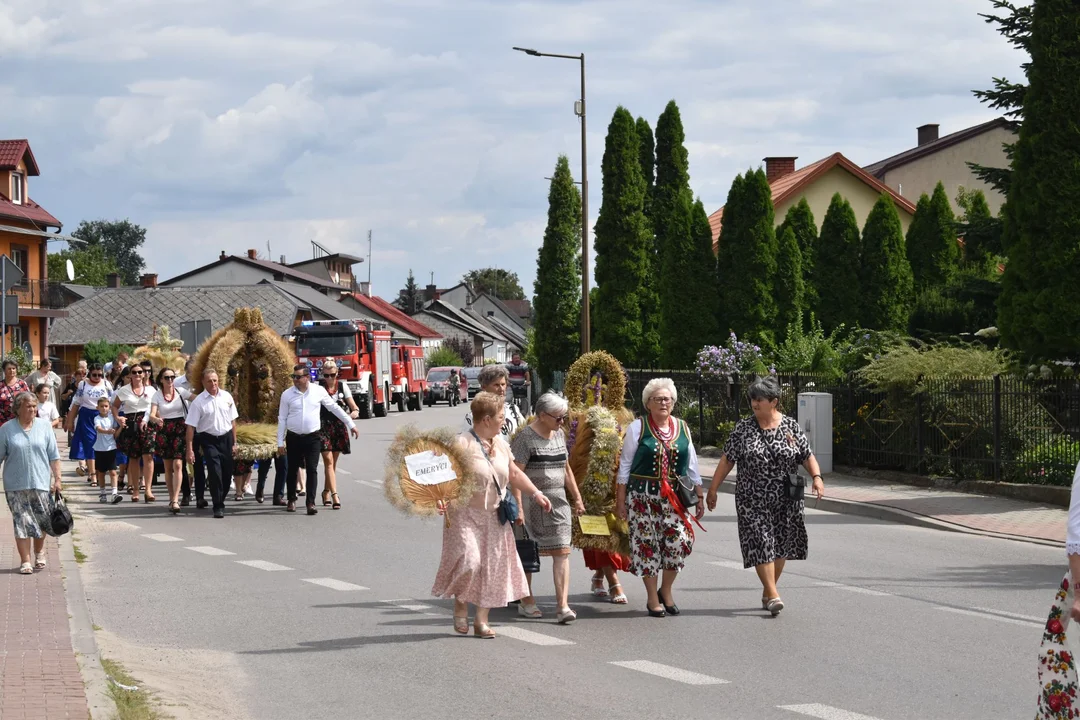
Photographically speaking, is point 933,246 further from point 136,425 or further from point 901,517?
point 136,425

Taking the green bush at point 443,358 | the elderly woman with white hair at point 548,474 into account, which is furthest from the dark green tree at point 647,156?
the green bush at point 443,358

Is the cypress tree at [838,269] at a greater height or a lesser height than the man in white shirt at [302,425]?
greater

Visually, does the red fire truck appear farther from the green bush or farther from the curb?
the green bush

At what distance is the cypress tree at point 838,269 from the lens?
3662 cm

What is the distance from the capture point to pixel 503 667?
7.75 metres

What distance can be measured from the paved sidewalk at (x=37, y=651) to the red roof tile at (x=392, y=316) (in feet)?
315

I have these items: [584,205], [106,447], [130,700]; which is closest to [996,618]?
[130,700]

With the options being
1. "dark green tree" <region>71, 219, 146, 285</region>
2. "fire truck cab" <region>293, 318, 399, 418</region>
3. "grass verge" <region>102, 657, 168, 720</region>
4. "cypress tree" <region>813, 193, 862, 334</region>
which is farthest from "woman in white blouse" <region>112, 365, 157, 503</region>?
"dark green tree" <region>71, 219, 146, 285</region>

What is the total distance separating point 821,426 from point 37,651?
49.4ft

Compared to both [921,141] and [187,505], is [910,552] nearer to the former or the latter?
[187,505]

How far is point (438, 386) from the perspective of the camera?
64.2 m

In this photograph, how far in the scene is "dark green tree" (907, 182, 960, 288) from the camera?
37.8 m

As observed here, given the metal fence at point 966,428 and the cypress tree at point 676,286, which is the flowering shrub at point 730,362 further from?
the cypress tree at point 676,286

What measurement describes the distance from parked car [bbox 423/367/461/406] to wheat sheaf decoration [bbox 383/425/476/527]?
177ft
